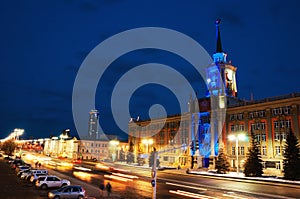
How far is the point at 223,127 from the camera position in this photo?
214 ft

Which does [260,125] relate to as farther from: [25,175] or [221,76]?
[25,175]

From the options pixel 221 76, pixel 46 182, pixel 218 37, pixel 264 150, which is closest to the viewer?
pixel 46 182

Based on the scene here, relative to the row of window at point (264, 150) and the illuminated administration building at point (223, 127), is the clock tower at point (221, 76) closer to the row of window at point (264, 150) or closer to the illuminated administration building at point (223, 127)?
the illuminated administration building at point (223, 127)

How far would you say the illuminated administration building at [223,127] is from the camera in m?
53.0

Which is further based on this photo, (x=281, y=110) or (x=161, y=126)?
(x=161, y=126)

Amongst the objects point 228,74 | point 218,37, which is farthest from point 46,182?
point 218,37

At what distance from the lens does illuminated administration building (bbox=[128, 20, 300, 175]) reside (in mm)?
53000

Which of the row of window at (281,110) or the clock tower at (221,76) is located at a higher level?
the clock tower at (221,76)

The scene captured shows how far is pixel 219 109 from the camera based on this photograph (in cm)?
6706

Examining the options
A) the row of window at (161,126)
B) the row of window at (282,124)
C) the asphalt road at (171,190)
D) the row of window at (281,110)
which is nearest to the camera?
the asphalt road at (171,190)

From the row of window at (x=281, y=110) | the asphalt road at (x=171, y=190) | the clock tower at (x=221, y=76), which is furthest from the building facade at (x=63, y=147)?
the row of window at (x=281, y=110)

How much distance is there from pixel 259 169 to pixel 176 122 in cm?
3612

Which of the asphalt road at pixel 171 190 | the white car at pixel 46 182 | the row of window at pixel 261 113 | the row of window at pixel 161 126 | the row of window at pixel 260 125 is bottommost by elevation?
the asphalt road at pixel 171 190

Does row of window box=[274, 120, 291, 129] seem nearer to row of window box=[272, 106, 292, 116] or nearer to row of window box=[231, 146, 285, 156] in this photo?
row of window box=[272, 106, 292, 116]
